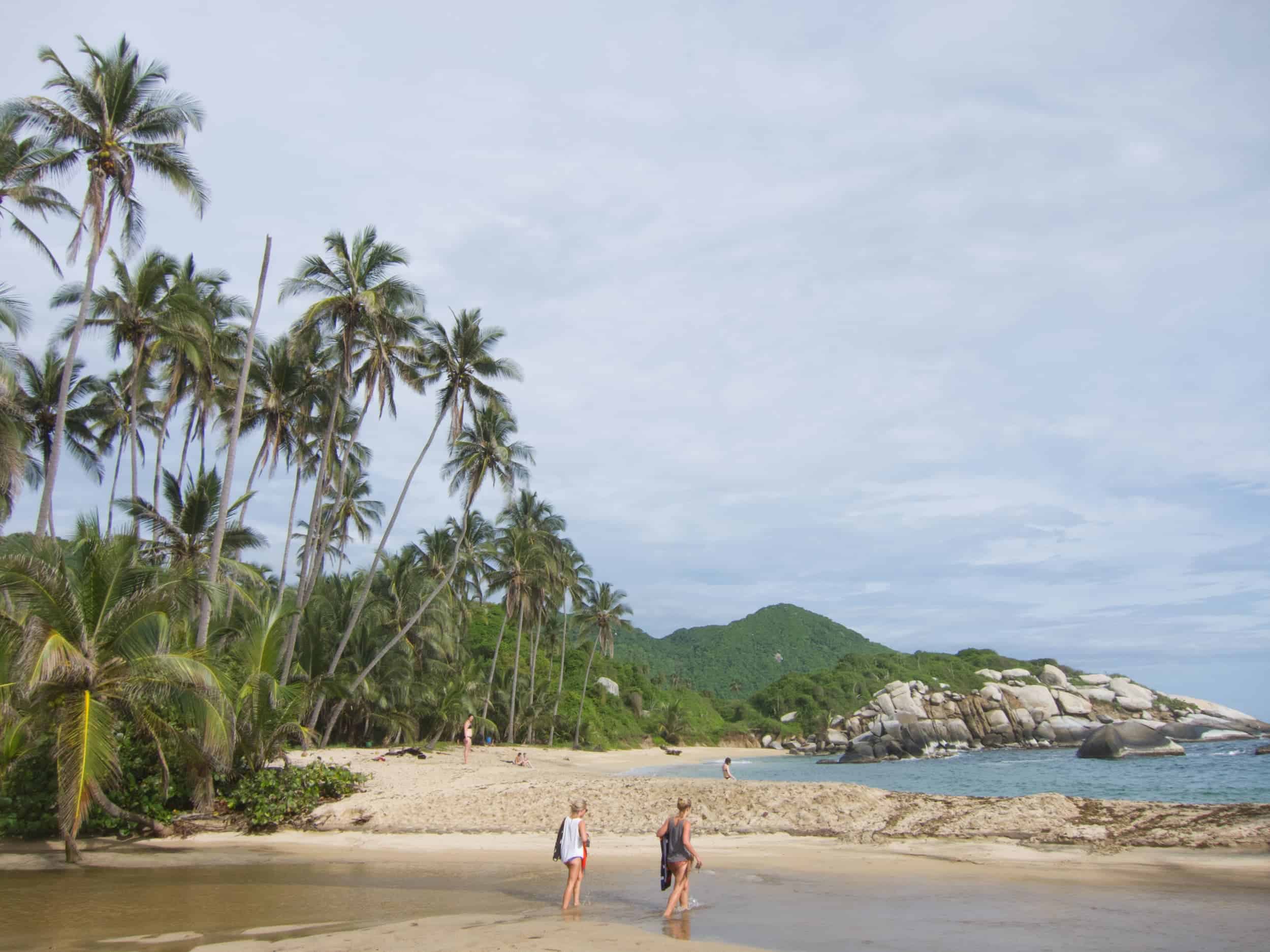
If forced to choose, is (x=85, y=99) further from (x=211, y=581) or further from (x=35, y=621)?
(x=35, y=621)

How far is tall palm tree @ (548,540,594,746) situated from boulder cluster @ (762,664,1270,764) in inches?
782

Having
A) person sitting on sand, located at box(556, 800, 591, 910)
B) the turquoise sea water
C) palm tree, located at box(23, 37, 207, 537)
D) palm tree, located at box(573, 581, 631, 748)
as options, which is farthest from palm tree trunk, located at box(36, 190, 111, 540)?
palm tree, located at box(573, 581, 631, 748)

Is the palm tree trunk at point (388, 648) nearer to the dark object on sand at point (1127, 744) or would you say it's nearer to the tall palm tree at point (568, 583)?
the tall palm tree at point (568, 583)

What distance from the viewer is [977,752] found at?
202ft

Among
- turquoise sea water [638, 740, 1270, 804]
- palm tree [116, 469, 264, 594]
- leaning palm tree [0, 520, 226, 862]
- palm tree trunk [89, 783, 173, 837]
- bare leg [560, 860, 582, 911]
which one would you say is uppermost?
palm tree [116, 469, 264, 594]

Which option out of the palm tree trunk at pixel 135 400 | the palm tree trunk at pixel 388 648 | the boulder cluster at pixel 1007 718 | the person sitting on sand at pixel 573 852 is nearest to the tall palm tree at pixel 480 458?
the palm tree trunk at pixel 388 648

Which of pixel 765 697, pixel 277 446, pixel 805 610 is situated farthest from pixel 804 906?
pixel 805 610

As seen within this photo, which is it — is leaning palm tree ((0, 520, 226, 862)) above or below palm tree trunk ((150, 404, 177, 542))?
below

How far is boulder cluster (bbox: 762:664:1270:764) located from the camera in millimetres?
64188

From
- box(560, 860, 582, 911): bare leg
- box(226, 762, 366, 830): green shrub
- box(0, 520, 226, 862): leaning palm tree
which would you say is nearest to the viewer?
box(560, 860, 582, 911): bare leg

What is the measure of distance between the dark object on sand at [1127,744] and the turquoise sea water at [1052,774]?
0.92 metres

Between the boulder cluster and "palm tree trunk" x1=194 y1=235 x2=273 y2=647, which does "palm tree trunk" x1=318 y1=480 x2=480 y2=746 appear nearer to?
"palm tree trunk" x1=194 y1=235 x2=273 y2=647

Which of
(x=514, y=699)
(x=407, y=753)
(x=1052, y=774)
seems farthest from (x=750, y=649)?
→ (x=407, y=753)

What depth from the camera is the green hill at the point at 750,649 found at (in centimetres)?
12600
